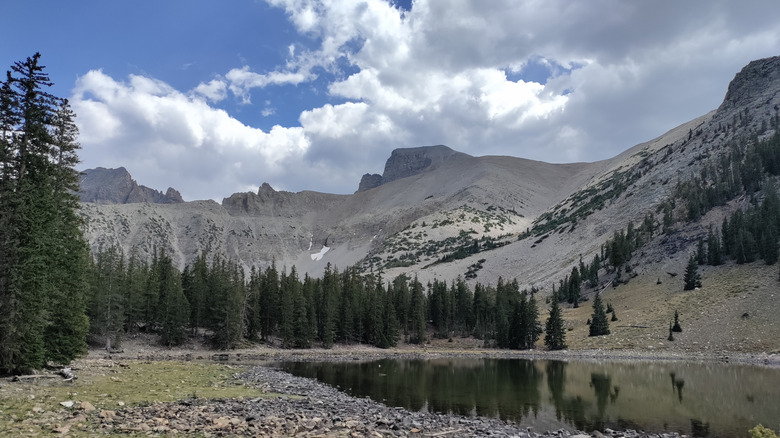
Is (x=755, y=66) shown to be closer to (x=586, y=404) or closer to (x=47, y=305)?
(x=586, y=404)

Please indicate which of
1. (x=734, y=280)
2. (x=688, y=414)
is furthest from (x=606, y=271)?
(x=688, y=414)

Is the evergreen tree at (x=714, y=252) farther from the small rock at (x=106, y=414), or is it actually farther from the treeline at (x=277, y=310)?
the small rock at (x=106, y=414)

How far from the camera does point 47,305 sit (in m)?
26.7

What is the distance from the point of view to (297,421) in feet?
61.5

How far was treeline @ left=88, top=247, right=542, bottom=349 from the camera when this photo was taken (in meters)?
73.8

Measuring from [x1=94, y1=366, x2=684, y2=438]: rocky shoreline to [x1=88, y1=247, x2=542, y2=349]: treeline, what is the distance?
169 ft

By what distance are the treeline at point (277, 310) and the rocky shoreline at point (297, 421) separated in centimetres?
5155

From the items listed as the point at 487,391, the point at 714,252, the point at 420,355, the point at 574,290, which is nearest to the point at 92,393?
the point at 487,391

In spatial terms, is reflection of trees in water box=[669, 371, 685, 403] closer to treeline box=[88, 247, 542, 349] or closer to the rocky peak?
treeline box=[88, 247, 542, 349]

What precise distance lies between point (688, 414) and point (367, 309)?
2852 inches

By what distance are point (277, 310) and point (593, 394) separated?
66491mm

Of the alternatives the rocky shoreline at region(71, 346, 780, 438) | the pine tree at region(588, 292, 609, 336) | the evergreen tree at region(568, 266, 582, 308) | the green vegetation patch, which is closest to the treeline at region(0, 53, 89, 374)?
the green vegetation patch

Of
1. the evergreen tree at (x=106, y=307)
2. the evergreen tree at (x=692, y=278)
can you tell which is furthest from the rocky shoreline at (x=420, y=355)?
the evergreen tree at (x=692, y=278)

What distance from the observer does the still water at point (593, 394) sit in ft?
89.4
